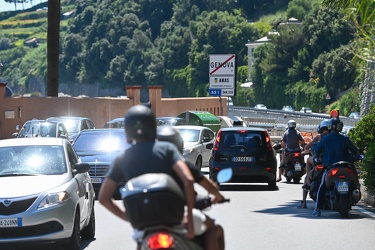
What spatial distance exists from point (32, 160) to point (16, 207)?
1.45 metres

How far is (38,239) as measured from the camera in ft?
38.5

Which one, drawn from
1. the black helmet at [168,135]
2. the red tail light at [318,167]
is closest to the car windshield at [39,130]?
the red tail light at [318,167]

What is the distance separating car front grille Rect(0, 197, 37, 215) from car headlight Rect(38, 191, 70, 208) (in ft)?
0.45

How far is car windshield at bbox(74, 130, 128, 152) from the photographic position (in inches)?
854

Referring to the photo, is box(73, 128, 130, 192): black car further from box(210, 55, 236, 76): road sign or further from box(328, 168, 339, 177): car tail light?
box(210, 55, 236, 76): road sign

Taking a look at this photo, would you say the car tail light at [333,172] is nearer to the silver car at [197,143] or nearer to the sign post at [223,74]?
the silver car at [197,143]

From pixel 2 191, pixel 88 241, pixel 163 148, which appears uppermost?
pixel 163 148

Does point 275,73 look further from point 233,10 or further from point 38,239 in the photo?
point 38,239

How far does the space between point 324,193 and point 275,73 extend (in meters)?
111

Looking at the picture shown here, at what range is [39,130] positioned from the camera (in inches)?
1230

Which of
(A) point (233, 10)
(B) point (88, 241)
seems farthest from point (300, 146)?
(A) point (233, 10)

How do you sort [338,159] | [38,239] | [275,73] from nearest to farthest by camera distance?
1. [38,239]
2. [338,159]
3. [275,73]

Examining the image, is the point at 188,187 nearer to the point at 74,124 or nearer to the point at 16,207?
the point at 16,207

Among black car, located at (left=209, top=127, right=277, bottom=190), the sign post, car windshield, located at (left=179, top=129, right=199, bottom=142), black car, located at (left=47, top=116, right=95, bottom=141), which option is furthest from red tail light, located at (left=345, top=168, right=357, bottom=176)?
the sign post
